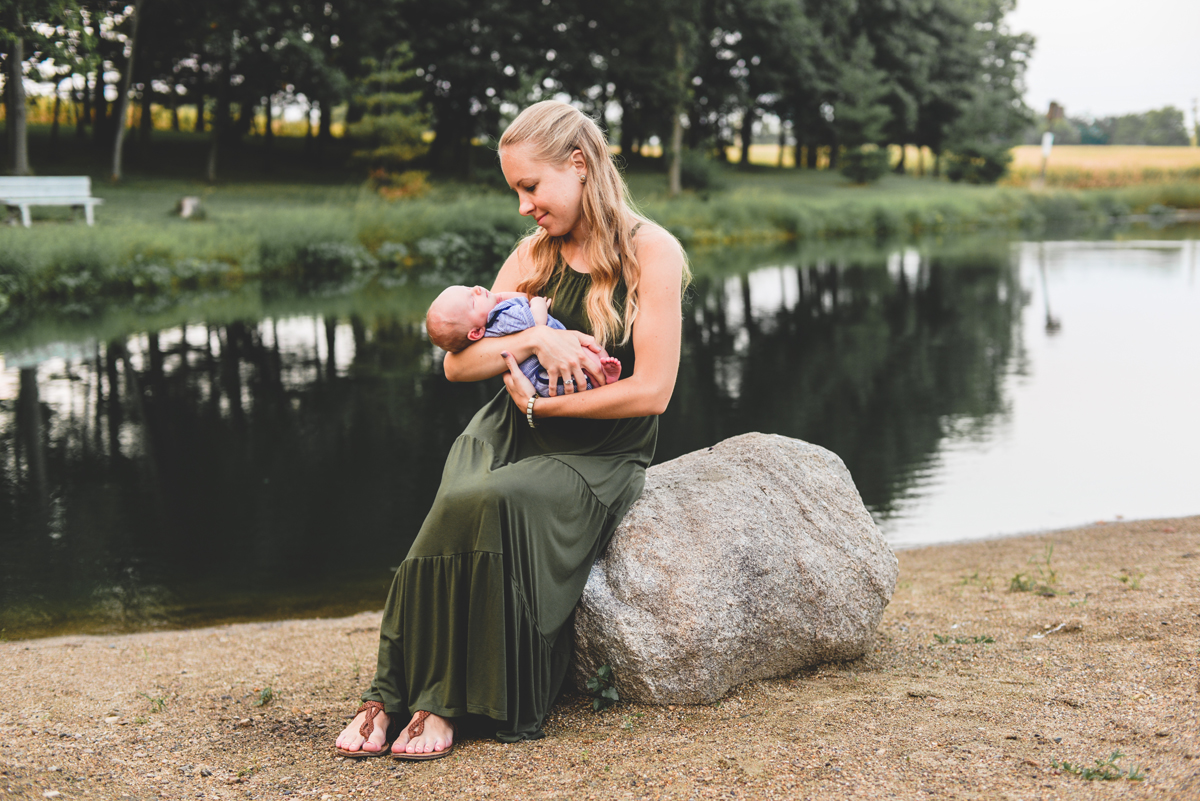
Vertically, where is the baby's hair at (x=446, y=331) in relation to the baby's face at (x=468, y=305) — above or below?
below

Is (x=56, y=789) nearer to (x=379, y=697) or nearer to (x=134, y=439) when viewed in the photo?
(x=379, y=697)

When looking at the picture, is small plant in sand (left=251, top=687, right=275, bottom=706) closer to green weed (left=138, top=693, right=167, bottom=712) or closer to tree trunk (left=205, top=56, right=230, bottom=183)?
green weed (left=138, top=693, right=167, bottom=712)

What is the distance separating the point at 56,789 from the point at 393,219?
23278mm

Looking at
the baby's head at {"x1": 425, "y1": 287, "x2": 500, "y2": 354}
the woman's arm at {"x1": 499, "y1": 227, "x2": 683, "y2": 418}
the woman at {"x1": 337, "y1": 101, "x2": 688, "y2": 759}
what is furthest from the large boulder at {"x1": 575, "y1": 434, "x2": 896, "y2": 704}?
the baby's head at {"x1": 425, "y1": 287, "x2": 500, "y2": 354}

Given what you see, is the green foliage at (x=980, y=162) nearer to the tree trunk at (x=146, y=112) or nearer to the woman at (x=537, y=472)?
the tree trunk at (x=146, y=112)

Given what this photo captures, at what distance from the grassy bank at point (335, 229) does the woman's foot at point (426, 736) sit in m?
4.87

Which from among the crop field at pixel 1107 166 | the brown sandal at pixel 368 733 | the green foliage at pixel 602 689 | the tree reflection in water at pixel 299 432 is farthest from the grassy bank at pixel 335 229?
the crop field at pixel 1107 166

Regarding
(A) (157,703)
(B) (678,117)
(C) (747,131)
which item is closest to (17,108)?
(B) (678,117)

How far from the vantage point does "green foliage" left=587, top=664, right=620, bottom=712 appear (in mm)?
3400

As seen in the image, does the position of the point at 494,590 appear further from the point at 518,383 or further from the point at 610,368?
the point at 610,368

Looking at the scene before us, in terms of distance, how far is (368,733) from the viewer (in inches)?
126

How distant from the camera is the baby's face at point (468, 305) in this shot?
337 cm

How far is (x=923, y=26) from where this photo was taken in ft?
200

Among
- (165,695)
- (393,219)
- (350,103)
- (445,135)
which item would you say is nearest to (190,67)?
(350,103)
